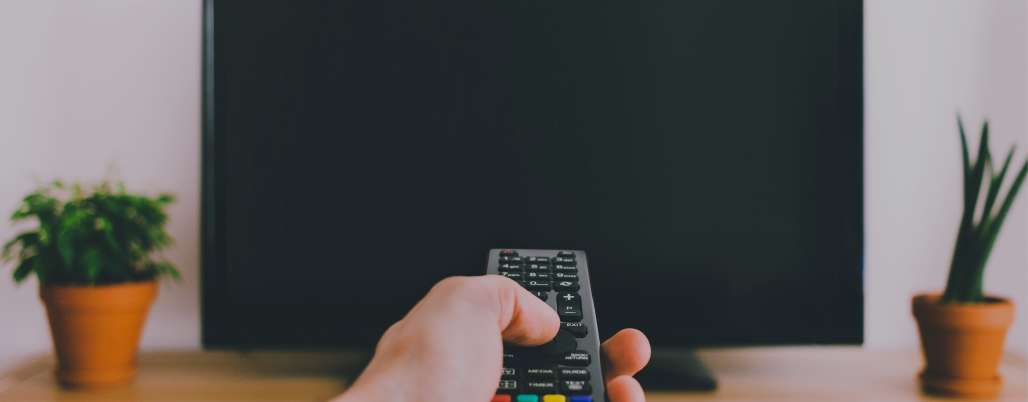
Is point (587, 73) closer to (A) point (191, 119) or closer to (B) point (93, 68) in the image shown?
(A) point (191, 119)

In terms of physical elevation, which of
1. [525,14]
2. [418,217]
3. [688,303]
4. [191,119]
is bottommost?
[688,303]

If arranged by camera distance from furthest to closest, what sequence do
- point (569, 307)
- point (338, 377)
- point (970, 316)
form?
point (338, 377)
point (970, 316)
point (569, 307)

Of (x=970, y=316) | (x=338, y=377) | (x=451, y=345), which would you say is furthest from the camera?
(x=338, y=377)

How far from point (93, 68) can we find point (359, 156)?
Answer: 0.44m

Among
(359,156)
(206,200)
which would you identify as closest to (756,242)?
(359,156)

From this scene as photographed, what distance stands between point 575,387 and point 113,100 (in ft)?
2.69

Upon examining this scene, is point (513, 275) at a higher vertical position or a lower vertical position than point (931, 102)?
lower

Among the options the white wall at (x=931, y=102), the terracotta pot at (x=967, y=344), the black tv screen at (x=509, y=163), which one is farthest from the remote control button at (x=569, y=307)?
the white wall at (x=931, y=102)

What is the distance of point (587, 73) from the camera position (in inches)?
32.6

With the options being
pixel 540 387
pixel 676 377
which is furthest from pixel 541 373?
pixel 676 377

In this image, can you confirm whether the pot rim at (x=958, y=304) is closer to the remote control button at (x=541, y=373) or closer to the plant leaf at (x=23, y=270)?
the remote control button at (x=541, y=373)

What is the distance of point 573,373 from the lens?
1.60ft

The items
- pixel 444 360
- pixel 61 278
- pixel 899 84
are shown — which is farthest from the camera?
pixel 899 84

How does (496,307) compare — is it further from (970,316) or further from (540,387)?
(970,316)
